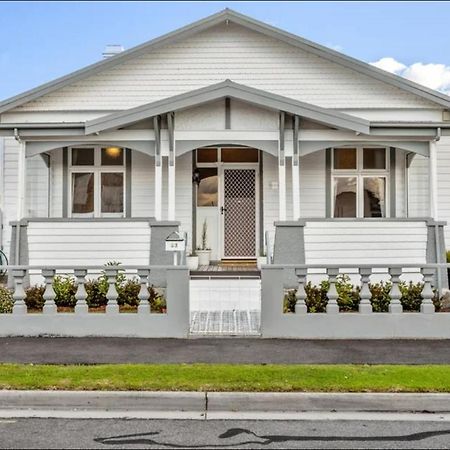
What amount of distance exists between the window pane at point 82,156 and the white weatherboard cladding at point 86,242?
9.39 feet

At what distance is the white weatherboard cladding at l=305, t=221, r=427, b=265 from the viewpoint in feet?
45.2

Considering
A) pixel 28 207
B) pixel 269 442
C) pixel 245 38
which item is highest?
pixel 245 38

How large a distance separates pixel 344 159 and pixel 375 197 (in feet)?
4.46

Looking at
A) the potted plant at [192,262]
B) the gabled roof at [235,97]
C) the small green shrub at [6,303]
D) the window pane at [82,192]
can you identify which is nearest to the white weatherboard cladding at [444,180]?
the gabled roof at [235,97]

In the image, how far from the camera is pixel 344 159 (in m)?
16.3

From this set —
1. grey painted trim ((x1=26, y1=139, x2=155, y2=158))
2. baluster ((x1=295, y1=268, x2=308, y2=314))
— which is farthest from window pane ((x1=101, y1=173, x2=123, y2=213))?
baluster ((x1=295, y1=268, x2=308, y2=314))

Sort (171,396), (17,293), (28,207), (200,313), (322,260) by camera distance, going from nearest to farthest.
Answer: (171,396)
(17,293)
(200,313)
(322,260)
(28,207)

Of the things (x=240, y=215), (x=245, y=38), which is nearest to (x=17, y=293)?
(x=240, y=215)

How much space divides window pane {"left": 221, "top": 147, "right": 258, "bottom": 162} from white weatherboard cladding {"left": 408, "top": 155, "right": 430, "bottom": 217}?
169 inches

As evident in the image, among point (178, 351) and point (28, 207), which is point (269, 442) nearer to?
point (178, 351)

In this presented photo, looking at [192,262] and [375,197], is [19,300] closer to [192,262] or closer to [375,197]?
[192,262]

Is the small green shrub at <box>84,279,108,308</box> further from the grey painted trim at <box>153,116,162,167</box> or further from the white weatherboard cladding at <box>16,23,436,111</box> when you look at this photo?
the white weatherboard cladding at <box>16,23,436,111</box>

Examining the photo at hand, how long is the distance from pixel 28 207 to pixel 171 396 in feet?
36.0

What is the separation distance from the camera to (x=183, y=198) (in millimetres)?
16188
